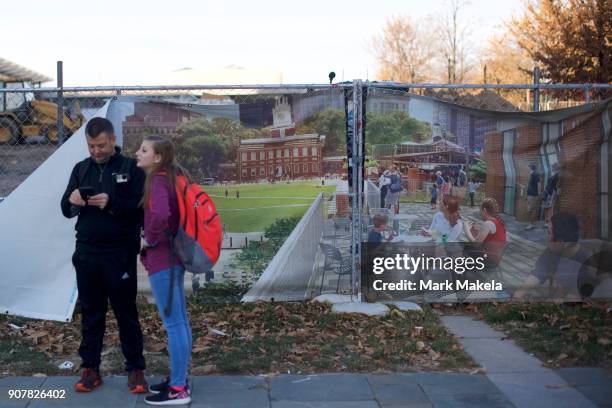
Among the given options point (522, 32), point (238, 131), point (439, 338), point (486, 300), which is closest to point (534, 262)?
point (486, 300)

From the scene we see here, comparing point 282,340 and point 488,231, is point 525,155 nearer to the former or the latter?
point 488,231

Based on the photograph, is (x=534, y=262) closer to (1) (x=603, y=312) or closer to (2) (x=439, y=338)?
(1) (x=603, y=312)

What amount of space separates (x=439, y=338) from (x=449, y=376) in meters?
0.81

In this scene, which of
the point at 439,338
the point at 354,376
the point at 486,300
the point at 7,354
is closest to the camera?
the point at 354,376

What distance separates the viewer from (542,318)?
6801 mm

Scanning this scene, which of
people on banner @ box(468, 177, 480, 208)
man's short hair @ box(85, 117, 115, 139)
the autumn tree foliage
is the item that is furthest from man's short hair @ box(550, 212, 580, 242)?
the autumn tree foliage

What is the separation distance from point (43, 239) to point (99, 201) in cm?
197

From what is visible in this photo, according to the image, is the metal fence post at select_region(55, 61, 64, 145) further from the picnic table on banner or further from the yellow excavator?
the picnic table on banner

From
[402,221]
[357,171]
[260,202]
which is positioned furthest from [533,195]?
[260,202]

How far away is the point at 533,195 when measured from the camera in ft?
23.2

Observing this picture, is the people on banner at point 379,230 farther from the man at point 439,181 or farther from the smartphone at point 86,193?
the smartphone at point 86,193

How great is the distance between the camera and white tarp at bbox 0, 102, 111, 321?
6.39m

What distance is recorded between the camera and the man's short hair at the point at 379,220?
6.96 m

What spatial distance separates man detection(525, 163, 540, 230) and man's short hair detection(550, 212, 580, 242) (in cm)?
18
